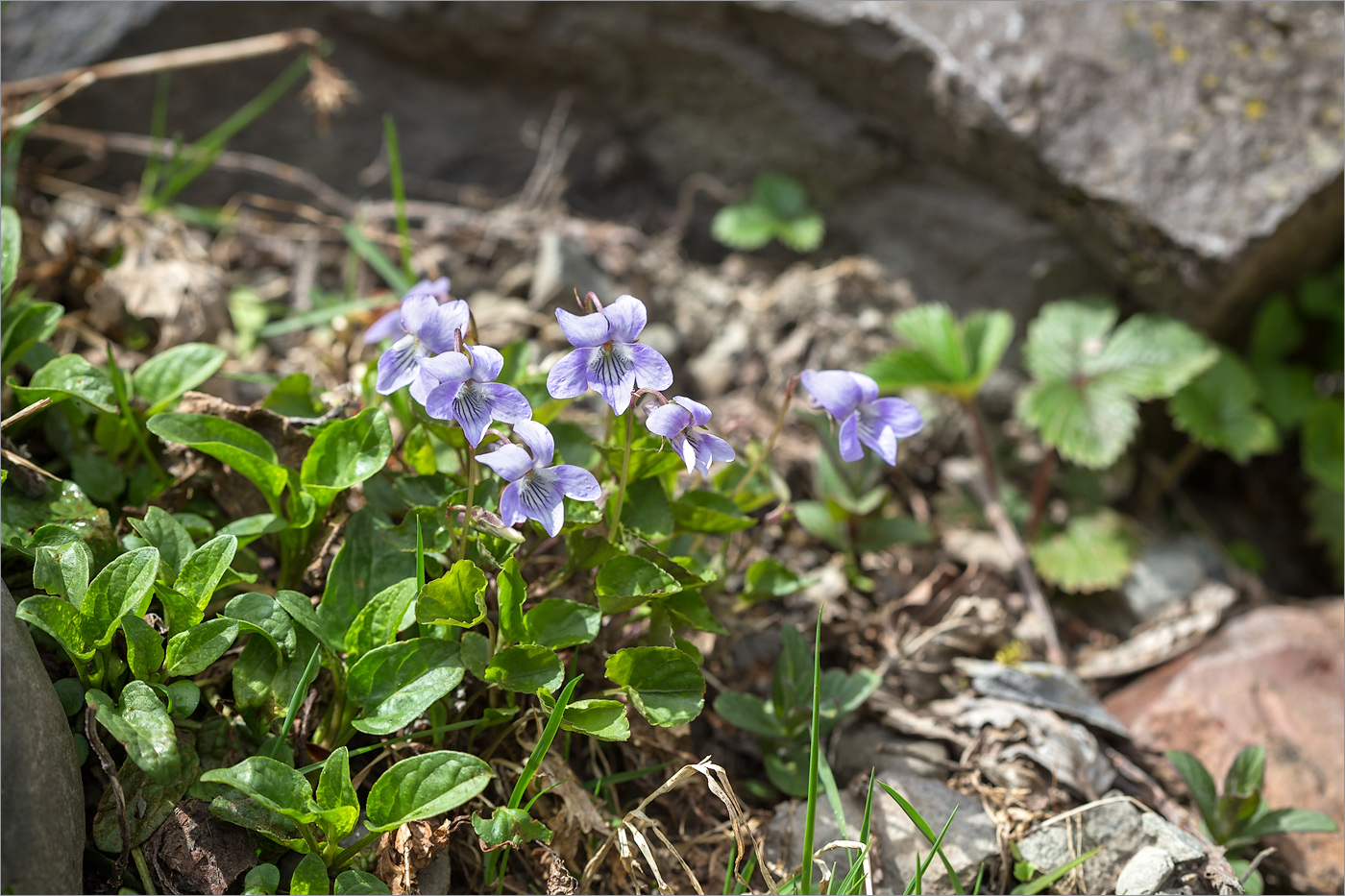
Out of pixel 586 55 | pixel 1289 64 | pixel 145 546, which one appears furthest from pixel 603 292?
pixel 1289 64

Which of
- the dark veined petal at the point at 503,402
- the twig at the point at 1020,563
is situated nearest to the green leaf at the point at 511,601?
the dark veined petal at the point at 503,402

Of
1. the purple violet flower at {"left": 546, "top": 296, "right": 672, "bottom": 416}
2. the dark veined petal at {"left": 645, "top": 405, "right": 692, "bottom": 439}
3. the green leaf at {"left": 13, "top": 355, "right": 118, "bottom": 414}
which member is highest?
the purple violet flower at {"left": 546, "top": 296, "right": 672, "bottom": 416}

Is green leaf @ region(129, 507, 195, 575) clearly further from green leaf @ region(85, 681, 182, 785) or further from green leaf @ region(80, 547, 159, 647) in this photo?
green leaf @ region(85, 681, 182, 785)

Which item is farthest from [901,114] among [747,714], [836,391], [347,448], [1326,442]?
[347,448]

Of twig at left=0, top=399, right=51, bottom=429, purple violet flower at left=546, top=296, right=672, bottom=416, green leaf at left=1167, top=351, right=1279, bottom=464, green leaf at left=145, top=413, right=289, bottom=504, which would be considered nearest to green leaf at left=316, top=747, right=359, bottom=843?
green leaf at left=145, top=413, right=289, bottom=504

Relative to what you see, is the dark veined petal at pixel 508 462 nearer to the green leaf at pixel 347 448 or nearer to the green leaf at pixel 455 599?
the green leaf at pixel 455 599

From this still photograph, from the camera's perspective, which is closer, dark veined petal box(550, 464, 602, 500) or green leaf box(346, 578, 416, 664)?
dark veined petal box(550, 464, 602, 500)
